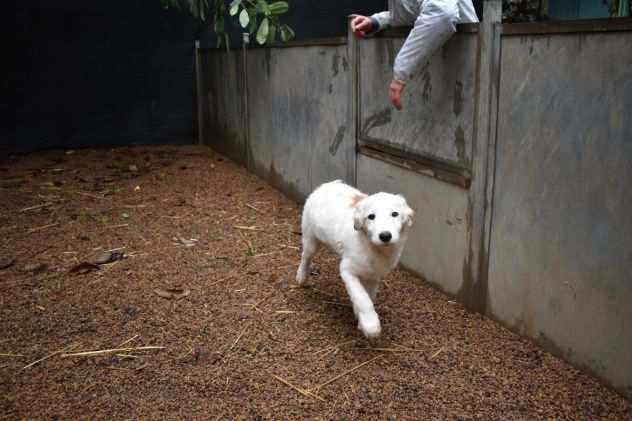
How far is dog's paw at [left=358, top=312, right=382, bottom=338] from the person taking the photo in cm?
350

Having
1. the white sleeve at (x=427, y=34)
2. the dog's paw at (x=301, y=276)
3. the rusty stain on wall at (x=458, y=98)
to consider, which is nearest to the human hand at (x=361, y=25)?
the white sleeve at (x=427, y=34)

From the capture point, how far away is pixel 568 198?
329cm

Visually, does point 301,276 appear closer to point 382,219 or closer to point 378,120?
point 382,219

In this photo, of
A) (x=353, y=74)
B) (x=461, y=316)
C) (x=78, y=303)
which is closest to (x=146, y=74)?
(x=353, y=74)

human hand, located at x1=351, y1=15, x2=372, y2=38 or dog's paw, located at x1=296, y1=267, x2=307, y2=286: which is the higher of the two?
human hand, located at x1=351, y1=15, x2=372, y2=38

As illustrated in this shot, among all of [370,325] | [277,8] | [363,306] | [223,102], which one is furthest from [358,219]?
[223,102]

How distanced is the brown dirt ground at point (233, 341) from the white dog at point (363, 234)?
1.19 feet

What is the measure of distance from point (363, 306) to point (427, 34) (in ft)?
5.81

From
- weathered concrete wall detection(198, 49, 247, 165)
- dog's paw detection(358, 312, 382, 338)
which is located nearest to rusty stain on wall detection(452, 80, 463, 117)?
dog's paw detection(358, 312, 382, 338)

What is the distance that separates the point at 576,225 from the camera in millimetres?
3242

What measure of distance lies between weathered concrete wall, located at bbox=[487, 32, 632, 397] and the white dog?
70 centimetres

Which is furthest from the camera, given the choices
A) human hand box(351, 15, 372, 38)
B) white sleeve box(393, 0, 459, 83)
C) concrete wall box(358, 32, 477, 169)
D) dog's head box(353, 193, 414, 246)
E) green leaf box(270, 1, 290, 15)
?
green leaf box(270, 1, 290, 15)

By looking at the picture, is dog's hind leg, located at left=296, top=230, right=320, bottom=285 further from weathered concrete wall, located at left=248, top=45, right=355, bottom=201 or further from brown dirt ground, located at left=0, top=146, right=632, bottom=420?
weathered concrete wall, located at left=248, top=45, right=355, bottom=201

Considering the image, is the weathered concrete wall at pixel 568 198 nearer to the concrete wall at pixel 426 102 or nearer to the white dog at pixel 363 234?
the concrete wall at pixel 426 102
